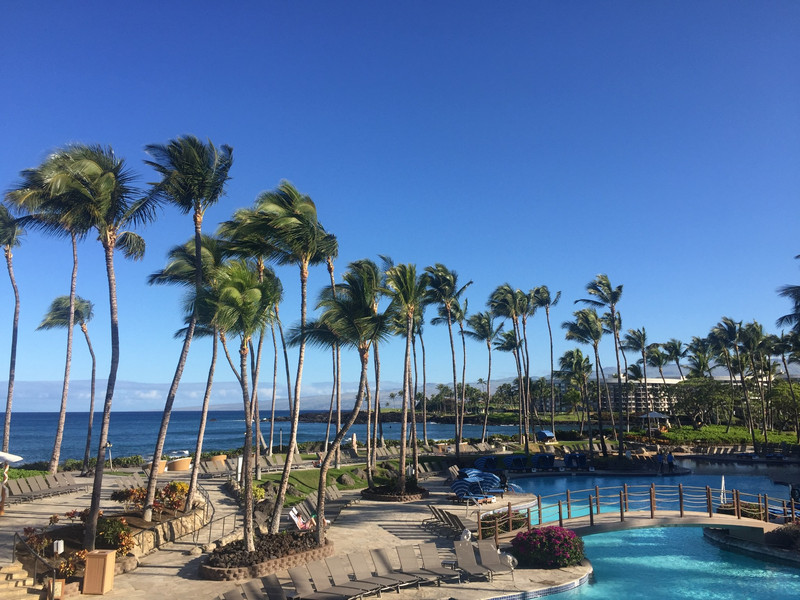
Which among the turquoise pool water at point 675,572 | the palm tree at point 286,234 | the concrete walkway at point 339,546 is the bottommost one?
the turquoise pool water at point 675,572

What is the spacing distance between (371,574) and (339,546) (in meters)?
4.13

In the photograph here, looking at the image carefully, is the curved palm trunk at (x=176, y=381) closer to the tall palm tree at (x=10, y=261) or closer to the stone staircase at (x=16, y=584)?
the stone staircase at (x=16, y=584)

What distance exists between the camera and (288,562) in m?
14.9

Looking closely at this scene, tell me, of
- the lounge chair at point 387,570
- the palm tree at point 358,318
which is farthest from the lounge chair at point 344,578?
the palm tree at point 358,318

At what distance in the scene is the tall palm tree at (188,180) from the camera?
18.2m

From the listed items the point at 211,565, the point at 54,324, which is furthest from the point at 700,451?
the point at 54,324

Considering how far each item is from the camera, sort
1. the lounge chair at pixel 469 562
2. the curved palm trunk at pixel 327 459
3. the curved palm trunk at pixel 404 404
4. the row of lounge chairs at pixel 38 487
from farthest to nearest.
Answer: the curved palm trunk at pixel 404 404 → the row of lounge chairs at pixel 38 487 → the curved palm trunk at pixel 327 459 → the lounge chair at pixel 469 562

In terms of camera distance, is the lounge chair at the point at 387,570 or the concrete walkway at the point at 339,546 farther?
the lounge chair at the point at 387,570

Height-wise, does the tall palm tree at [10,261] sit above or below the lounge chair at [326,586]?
above

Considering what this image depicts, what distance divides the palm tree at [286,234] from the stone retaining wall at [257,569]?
1.65 m

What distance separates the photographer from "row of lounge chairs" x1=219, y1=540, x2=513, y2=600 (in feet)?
39.2

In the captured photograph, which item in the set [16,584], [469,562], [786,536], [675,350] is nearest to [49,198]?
[16,584]

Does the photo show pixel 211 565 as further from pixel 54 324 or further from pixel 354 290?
pixel 54 324

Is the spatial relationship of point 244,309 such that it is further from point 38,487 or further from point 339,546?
point 38,487
